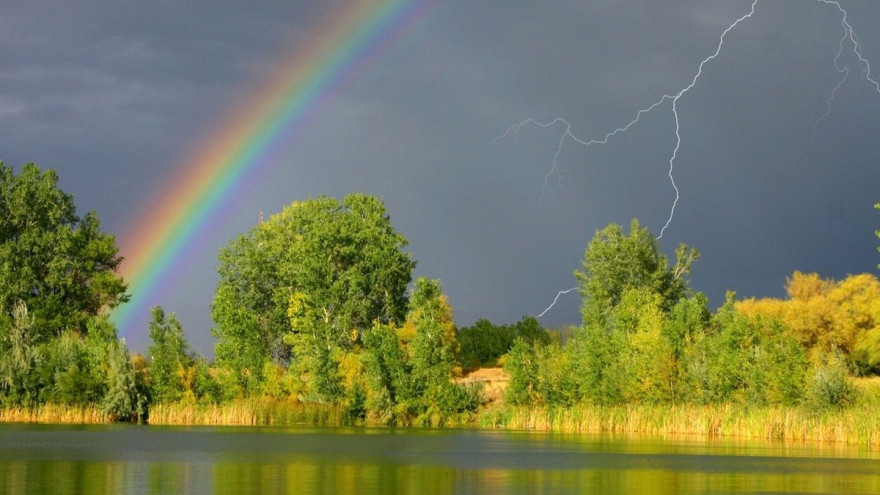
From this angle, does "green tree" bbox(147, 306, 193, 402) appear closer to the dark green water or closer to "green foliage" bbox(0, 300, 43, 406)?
"green foliage" bbox(0, 300, 43, 406)

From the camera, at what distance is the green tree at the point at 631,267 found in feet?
399

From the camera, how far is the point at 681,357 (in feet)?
248

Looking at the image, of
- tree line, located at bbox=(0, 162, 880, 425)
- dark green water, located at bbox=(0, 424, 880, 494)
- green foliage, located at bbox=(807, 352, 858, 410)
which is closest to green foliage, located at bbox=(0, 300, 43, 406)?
tree line, located at bbox=(0, 162, 880, 425)

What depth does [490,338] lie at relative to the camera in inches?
5354

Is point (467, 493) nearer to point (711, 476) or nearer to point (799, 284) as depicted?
point (711, 476)

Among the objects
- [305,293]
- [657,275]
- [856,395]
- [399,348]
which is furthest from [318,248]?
[856,395]

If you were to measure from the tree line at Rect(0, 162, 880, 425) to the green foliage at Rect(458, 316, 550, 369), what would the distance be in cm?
432

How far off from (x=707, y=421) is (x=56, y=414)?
47.0 metres

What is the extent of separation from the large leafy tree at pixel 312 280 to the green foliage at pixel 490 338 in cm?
2464

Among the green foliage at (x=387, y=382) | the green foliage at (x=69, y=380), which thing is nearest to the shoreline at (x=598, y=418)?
the green foliage at (x=69, y=380)

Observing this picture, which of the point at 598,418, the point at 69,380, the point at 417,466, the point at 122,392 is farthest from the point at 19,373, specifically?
the point at 417,466

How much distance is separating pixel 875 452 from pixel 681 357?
28.0 meters

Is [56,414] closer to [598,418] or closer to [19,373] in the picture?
[19,373]

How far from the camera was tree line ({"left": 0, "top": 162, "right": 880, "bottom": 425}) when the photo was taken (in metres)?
74.0
